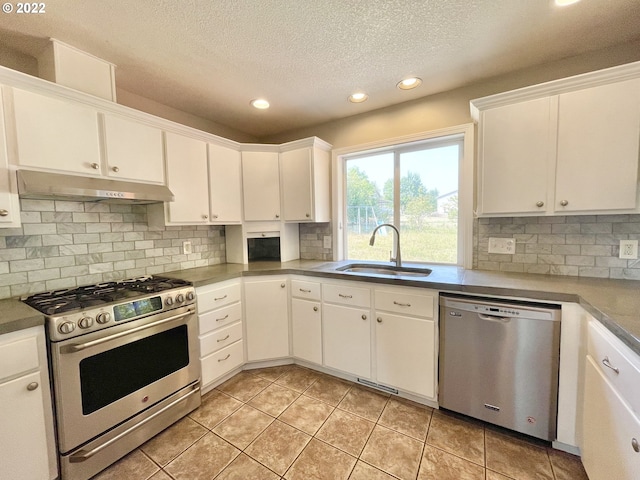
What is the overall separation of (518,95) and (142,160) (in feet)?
8.81

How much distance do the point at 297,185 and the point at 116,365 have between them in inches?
79.4

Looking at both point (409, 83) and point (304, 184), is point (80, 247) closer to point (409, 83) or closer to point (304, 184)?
point (304, 184)

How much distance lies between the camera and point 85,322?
1.36 m

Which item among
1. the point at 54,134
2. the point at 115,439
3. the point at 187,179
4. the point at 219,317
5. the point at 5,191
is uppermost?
the point at 54,134

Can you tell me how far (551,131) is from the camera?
1677 mm

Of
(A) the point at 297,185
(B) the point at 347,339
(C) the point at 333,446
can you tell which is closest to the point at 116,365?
(C) the point at 333,446

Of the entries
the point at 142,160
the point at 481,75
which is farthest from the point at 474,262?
the point at 142,160

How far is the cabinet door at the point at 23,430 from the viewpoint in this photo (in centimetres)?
118

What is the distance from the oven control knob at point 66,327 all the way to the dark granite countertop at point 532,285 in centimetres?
73

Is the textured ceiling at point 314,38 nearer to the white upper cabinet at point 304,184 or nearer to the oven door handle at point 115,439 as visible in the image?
the white upper cabinet at point 304,184

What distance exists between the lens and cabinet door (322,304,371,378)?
209 cm

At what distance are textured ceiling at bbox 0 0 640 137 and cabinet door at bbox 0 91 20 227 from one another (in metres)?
0.64

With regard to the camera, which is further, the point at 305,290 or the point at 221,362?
the point at 305,290

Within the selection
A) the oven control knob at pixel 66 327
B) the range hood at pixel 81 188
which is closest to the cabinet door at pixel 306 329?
the range hood at pixel 81 188
